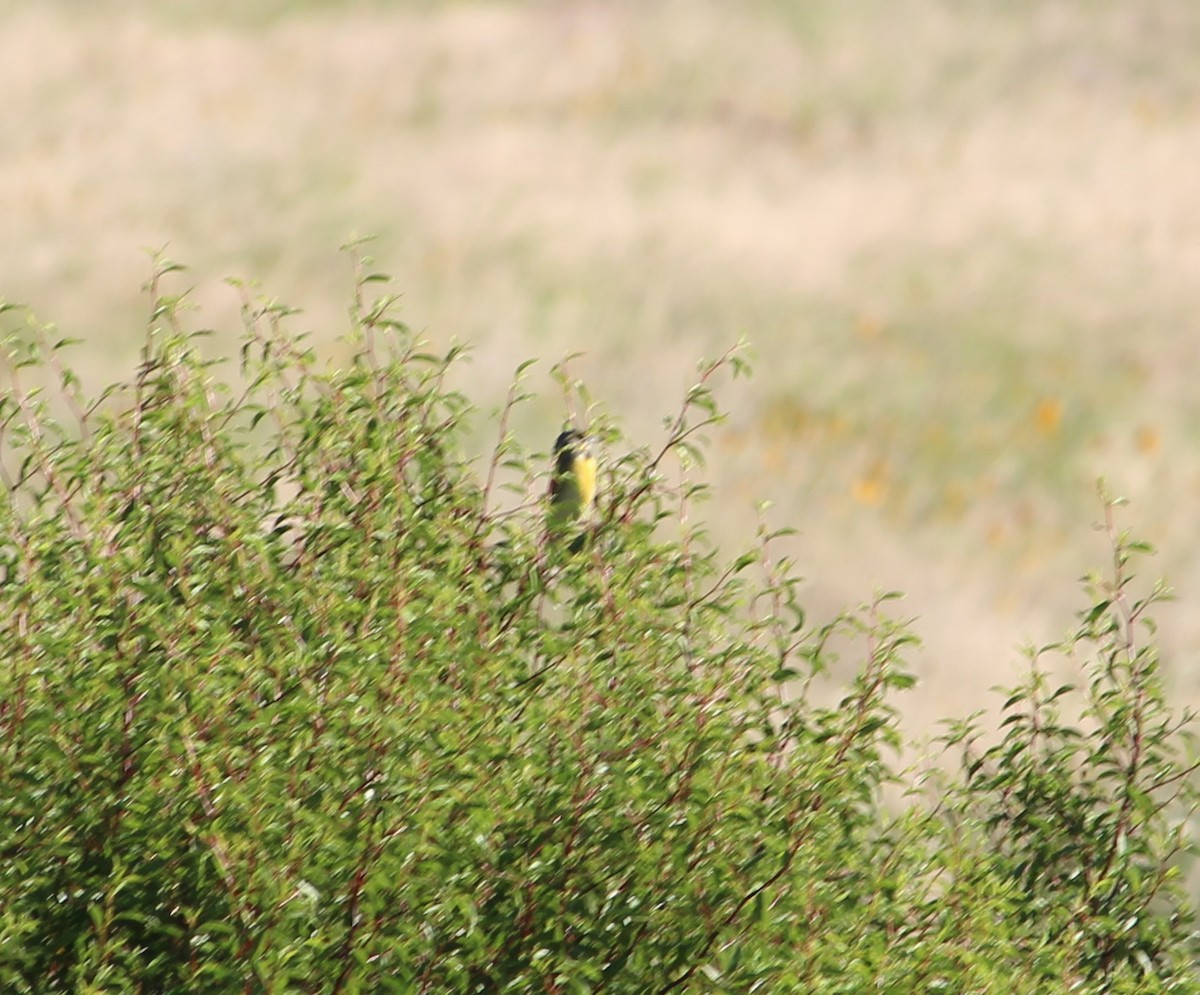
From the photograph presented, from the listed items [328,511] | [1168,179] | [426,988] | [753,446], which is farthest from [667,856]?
[1168,179]

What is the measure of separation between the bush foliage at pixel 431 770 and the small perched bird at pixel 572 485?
0.07 m

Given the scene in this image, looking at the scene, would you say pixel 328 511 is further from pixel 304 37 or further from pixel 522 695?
pixel 304 37

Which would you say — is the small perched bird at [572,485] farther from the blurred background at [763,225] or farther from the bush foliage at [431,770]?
the blurred background at [763,225]

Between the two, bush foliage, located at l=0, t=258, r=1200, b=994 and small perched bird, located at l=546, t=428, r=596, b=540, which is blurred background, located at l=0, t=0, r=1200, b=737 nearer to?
small perched bird, located at l=546, t=428, r=596, b=540

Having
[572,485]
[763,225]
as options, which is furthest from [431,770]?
[763,225]

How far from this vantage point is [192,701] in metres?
3.18

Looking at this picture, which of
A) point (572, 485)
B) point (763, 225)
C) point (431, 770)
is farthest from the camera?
point (763, 225)

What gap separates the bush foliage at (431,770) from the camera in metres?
3.17

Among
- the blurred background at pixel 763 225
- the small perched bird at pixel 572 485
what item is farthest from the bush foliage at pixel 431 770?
the blurred background at pixel 763 225

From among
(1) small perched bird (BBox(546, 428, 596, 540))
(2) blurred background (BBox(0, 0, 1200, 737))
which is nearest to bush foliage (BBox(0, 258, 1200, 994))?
(1) small perched bird (BBox(546, 428, 596, 540))

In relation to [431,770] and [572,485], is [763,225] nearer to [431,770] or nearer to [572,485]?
[572,485]

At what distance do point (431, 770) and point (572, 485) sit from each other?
5.57 feet

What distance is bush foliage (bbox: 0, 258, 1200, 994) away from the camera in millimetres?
3174

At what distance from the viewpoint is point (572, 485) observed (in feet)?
15.9
